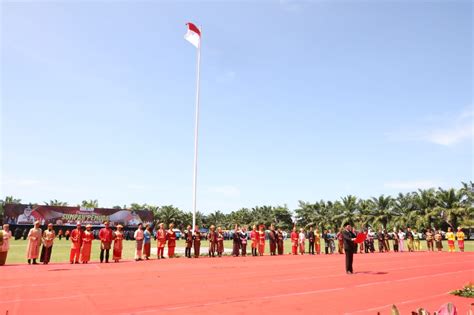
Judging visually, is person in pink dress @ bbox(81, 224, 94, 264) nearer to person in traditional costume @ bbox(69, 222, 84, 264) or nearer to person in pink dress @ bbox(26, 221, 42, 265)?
person in traditional costume @ bbox(69, 222, 84, 264)

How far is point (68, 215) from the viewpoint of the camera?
1762 inches

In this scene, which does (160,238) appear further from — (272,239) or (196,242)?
(272,239)

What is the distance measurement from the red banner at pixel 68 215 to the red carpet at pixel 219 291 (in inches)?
1302

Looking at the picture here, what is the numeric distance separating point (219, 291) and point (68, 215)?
40.3m

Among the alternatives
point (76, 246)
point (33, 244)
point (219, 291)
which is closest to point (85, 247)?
point (76, 246)

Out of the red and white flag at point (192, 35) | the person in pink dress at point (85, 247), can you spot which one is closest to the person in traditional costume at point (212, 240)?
the person in pink dress at point (85, 247)

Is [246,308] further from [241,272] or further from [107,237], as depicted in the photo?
[107,237]

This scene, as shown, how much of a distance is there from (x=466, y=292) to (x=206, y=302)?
5874mm

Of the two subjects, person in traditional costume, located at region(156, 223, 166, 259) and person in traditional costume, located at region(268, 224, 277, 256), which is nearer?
person in traditional costume, located at region(156, 223, 166, 259)

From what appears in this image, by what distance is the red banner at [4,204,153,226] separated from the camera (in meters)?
42.3

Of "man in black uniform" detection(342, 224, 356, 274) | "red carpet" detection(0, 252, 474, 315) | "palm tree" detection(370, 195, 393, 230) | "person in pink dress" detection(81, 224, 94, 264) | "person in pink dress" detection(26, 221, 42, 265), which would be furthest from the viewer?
"palm tree" detection(370, 195, 393, 230)

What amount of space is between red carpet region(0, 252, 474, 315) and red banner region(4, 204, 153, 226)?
3308cm

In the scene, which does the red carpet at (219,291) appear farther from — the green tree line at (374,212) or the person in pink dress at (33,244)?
the green tree line at (374,212)

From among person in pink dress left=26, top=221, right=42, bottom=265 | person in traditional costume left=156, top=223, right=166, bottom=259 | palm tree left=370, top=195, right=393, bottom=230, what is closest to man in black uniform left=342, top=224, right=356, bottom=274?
person in traditional costume left=156, top=223, right=166, bottom=259
